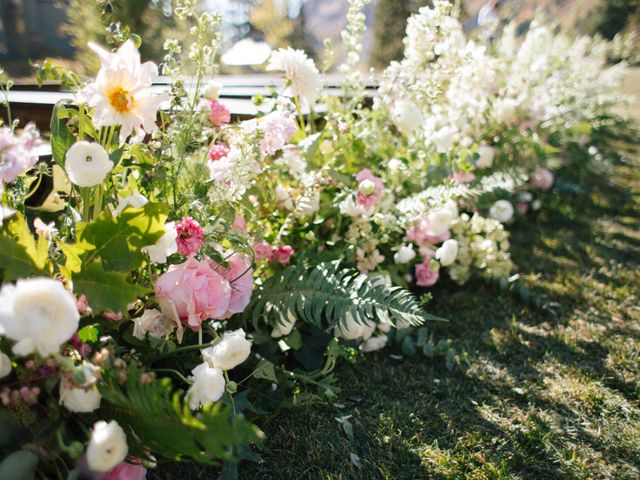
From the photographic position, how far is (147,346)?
130cm

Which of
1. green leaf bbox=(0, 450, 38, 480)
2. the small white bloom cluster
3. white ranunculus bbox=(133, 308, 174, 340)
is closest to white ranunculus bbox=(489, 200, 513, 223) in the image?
the small white bloom cluster

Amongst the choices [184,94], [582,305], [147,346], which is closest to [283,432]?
[147,346]

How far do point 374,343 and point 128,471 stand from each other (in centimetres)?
102

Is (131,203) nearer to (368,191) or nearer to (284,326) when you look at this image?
(284,326)

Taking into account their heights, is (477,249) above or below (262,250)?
below

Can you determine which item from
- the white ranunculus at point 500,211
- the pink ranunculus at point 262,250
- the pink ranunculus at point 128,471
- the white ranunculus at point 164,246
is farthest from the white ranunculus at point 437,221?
the pink ranunculus at point 128,471

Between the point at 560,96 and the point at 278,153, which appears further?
the point at 560,96

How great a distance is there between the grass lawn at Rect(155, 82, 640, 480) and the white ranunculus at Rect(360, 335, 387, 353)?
0.04m

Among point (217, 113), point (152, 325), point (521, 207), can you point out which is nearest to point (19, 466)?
point (152, 325)

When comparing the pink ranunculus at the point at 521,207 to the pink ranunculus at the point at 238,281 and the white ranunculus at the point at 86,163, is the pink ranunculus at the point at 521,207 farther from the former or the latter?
the white ranunculus at the point at 86,163

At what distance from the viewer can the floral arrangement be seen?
0.98 metres

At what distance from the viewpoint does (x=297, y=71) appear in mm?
1812

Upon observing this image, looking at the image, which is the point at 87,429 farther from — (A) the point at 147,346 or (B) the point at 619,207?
(B) the point at 619,207

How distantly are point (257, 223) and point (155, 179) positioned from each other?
338 millimetres
